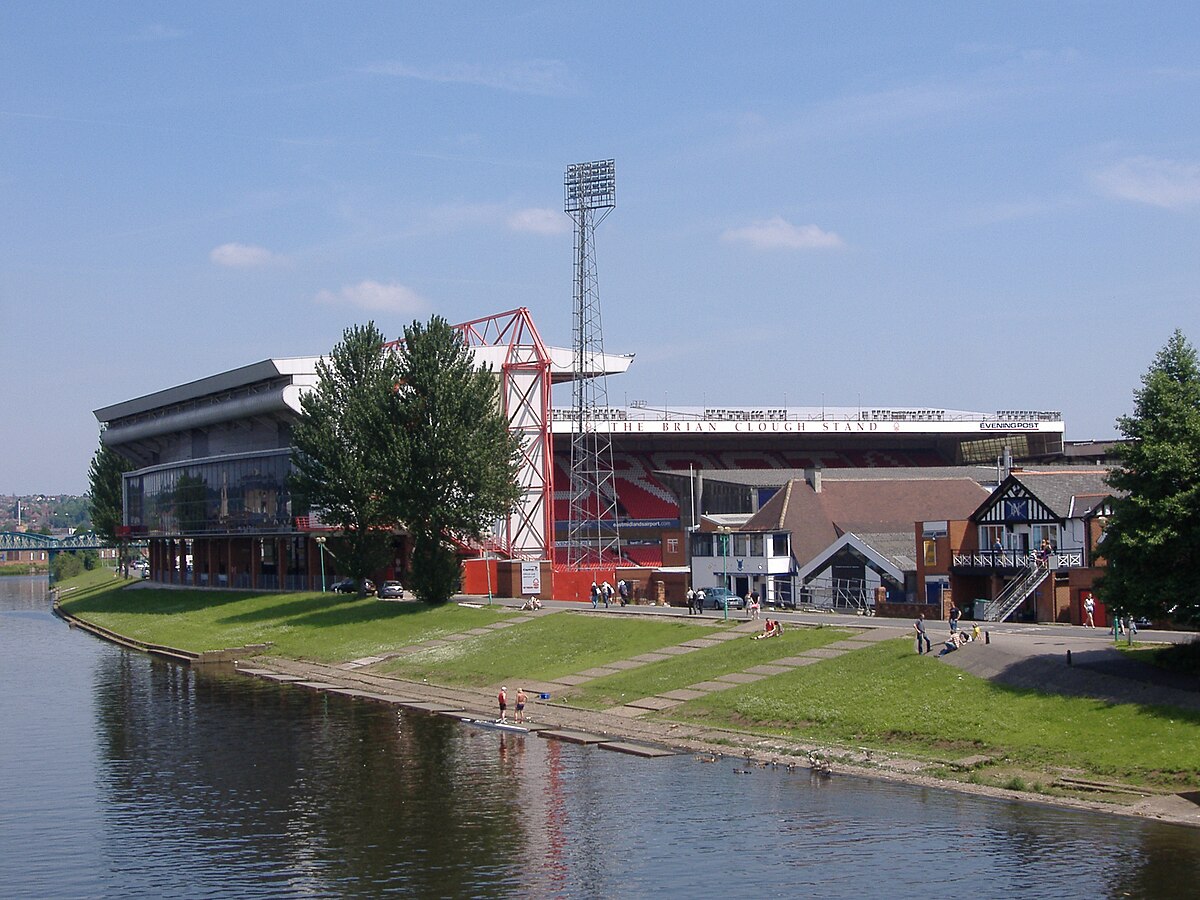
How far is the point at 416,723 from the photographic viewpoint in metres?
63.2

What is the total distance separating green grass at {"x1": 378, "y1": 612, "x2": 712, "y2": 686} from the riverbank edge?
6.31ft

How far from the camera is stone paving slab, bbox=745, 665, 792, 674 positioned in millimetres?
62472

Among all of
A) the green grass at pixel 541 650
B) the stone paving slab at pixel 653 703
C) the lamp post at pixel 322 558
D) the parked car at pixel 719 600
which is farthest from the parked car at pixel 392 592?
the stone paving slab at pixel 653 703

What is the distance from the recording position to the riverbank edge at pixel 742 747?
41.3 m

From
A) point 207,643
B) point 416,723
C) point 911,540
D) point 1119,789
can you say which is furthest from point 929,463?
point 1119,789

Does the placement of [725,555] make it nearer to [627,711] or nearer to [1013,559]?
[1013,559]

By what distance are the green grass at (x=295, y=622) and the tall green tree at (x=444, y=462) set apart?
4459 mm

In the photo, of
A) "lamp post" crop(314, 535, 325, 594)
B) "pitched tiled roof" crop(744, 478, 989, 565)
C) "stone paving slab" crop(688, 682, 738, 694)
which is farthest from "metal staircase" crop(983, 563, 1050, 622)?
"lamp post" crop(314, 535, 325, 594)

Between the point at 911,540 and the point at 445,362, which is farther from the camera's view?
the point at 445,362

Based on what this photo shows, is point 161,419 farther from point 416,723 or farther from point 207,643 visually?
point 416,723

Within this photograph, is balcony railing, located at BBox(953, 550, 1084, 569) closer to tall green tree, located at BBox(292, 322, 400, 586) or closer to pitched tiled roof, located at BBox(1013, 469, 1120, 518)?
pitched tiled roof, located at BBox(1013, 469, 1120, 518)

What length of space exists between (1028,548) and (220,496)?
88.5 m

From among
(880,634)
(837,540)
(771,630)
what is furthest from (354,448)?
(880,634)

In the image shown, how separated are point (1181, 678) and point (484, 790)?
2498cm
